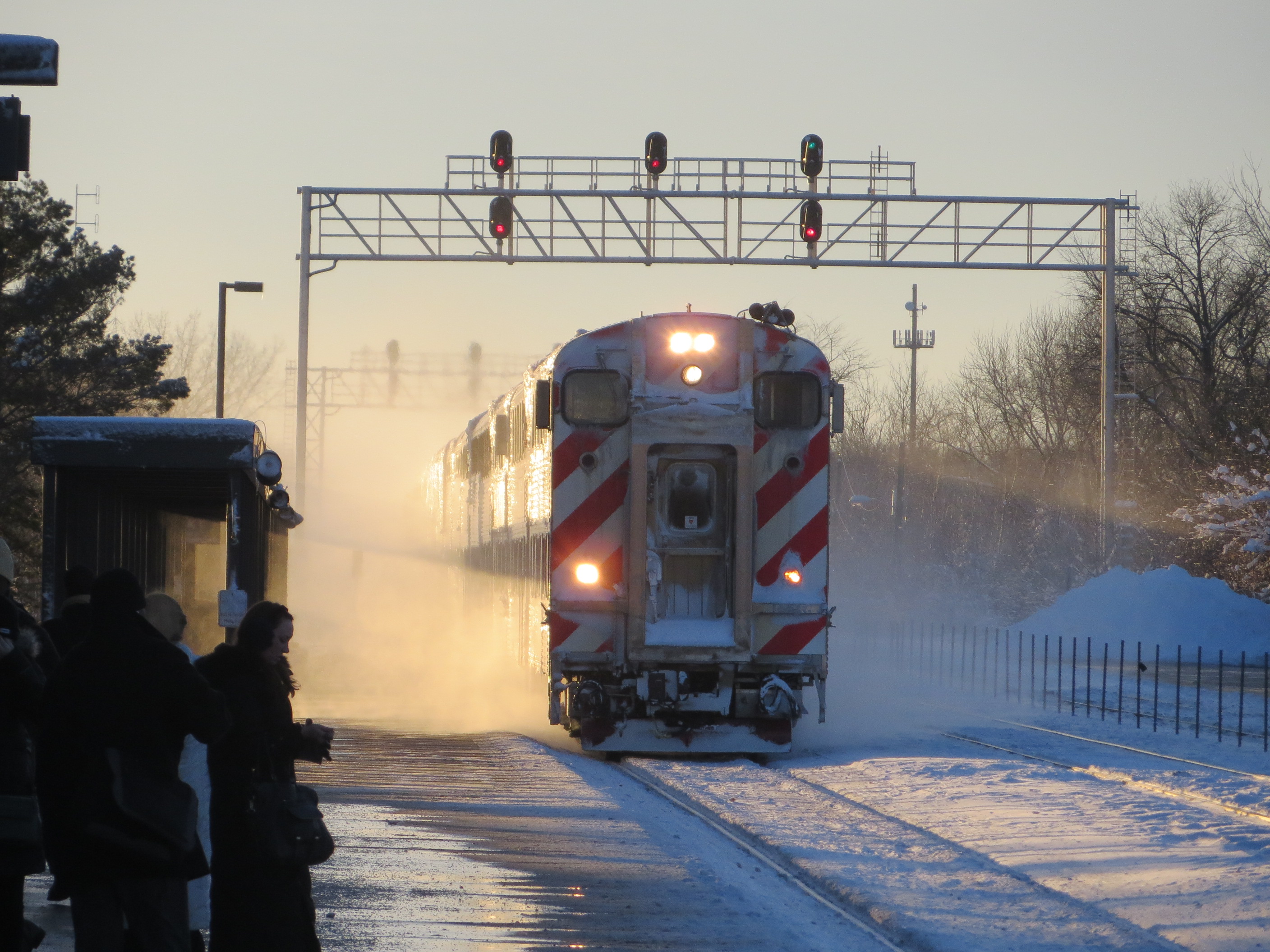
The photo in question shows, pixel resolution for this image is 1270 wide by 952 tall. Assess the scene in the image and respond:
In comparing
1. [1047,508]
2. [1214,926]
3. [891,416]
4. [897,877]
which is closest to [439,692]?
[897,877]

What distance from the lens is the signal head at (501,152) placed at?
2403 centimetres

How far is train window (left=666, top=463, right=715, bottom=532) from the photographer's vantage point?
45.1 ft

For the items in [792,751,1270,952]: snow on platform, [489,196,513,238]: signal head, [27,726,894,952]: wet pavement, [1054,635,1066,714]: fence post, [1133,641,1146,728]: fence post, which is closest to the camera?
[27,726,894,952]: wet pavement

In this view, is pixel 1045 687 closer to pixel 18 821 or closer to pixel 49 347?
pixel 18 821

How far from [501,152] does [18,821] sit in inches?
765

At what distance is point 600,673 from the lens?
1388 centimetres

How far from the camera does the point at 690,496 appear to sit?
13789 millimetres

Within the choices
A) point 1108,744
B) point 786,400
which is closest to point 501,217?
point 786,400

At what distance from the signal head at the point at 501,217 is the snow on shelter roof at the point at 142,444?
42.4 ft

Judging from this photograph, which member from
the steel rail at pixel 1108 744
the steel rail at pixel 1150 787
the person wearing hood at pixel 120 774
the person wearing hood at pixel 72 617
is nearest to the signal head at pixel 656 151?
the steel rail at pixel 1108 744

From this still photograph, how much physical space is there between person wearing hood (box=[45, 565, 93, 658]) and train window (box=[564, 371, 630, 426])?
5984 millimetres

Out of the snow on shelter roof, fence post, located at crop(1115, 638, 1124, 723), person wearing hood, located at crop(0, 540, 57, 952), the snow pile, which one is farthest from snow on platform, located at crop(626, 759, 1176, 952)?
the snow pile

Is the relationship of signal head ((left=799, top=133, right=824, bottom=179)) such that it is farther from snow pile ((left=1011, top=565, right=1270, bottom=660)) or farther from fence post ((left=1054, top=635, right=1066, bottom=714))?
snow pile ((left=1011, top=565, right=1270, bottom=660))

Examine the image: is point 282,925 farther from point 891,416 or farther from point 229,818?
point 891,416
